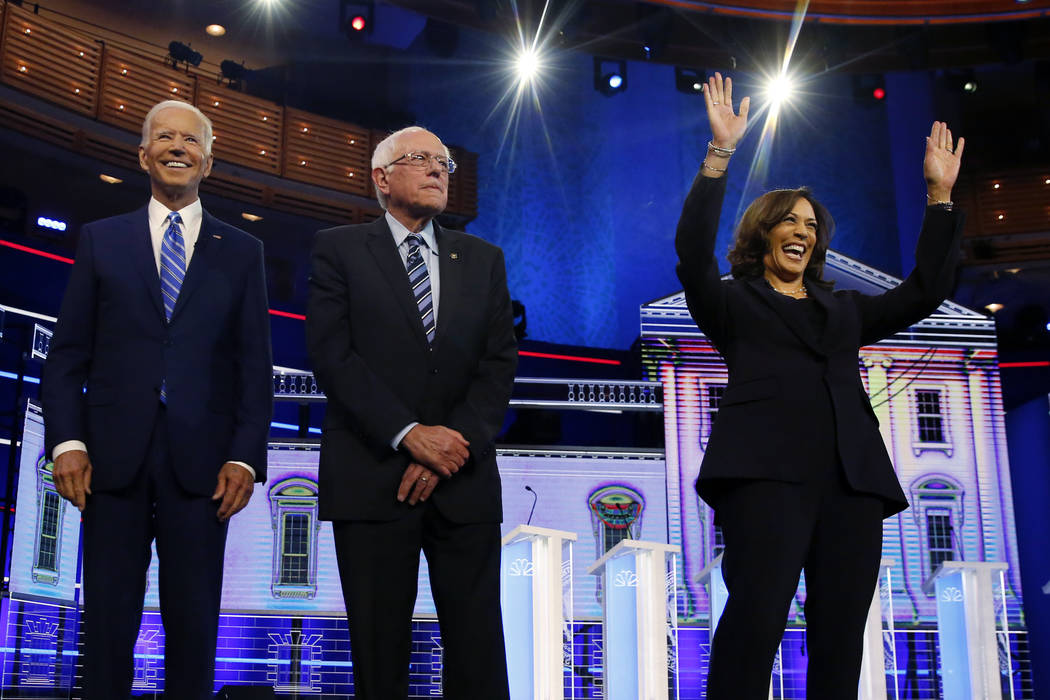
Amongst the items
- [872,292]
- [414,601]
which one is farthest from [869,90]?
[414,601]

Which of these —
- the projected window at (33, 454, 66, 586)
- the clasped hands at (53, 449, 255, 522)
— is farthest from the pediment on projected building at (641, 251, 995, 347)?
the clasped hands at (53, 449, 255, 522)

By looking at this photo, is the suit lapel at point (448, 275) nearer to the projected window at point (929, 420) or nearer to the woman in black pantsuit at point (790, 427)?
the woman in black pantsuit at point (790, 427)

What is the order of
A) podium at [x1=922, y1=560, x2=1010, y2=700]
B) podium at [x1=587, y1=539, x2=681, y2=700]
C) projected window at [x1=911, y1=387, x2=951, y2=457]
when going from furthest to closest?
projected window at [x1=911, y1=387, x2=951, y2=457] < podium at [x1=922, y1=560, x2=1010, y2=700] < podium at [x1=587, y1=539, x2=681, y2=700]

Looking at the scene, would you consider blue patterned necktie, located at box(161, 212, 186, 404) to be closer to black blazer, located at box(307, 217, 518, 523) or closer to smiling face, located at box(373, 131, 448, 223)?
black blazer, located at box(307, 217, 518, 523)

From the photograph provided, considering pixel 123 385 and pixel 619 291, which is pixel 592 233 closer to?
pixel 619 291

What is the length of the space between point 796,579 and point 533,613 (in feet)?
9.04

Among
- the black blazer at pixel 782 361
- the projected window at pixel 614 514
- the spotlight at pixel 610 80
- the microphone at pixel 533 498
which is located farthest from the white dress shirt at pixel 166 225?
the spotlight at pixel 610 80

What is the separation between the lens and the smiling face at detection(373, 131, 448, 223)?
2.76m

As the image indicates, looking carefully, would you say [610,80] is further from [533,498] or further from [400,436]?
[400,436]

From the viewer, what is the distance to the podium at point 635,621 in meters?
5.05

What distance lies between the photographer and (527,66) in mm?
14656

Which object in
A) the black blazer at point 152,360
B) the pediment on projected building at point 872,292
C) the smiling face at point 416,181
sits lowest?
the black blazer at point 152,360

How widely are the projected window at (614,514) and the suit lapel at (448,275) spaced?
770cm

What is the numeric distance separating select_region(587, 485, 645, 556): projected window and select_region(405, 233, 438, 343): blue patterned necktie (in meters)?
7.74
